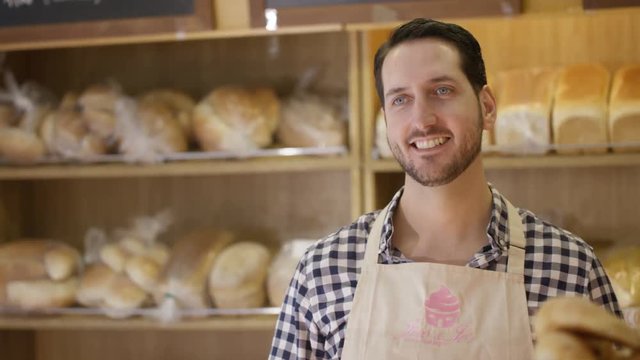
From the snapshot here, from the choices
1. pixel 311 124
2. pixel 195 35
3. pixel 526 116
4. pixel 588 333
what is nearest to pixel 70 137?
pixel 195 35

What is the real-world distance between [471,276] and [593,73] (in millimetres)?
1001

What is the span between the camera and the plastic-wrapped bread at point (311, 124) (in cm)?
204

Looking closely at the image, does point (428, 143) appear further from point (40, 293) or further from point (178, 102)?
point (40, 293)

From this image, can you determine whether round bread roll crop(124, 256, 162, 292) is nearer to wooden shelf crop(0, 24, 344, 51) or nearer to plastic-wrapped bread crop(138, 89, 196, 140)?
plastic-wrapped bread crop(138, 89, 196, 140)

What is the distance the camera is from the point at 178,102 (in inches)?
86.2

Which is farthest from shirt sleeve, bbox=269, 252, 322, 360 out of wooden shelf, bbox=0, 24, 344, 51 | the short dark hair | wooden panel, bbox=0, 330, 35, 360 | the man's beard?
wooden panel, bbox=0, 330, 35, 360

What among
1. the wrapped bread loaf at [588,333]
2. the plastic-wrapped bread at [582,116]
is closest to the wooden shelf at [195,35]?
the plastic-wrapped bread at [582,116]

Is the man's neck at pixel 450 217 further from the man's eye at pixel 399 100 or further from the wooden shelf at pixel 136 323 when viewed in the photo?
the wooden shelf at pixel 136 323

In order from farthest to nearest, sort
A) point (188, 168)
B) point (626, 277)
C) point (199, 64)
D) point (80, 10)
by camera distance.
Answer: point (199, 64)
point (188, 168)
point (80, 10)
point (626, 277)

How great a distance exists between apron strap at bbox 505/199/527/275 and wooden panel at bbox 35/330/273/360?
1.20 metres

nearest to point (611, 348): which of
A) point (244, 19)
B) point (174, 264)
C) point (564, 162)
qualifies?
point (564, 162)

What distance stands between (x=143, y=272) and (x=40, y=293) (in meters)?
0.26

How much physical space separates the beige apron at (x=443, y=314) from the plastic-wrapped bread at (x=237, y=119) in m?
0.94

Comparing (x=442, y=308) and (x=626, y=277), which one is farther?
(x=626, y=277)
